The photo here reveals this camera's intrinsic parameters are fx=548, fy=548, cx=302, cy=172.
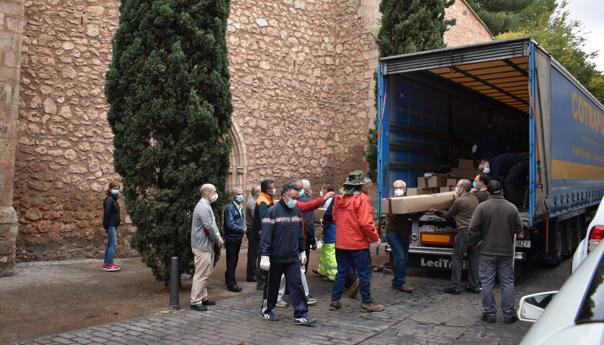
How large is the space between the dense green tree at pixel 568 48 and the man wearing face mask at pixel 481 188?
1780 centimetres

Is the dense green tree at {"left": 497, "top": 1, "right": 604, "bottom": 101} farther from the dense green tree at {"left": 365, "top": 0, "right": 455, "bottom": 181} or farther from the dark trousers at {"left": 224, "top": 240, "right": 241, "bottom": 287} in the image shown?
the dark trousers at {"left": 224, "top": 240, "right": 241, "bottom": 287}

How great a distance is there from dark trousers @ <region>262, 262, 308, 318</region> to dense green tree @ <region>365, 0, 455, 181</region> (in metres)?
5.87

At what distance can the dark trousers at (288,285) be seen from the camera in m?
6.05

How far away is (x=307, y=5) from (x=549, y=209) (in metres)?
9.19

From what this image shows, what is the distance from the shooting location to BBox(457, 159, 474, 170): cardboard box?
10364mm

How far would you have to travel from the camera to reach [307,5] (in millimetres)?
14914

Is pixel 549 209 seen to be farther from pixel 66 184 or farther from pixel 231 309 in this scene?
pixel 66 184

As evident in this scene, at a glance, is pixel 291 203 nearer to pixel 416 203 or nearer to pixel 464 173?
pixel 416 203

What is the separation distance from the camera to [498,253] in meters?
6.27

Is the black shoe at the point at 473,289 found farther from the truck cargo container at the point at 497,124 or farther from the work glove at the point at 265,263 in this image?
the work glove at the point at 265,263

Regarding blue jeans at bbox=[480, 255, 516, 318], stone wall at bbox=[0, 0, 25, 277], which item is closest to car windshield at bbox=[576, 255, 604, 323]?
blue jeans at bbox=[480, 255, 516, 318]

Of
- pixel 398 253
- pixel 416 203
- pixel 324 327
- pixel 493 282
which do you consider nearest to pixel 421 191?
pixel 416 203

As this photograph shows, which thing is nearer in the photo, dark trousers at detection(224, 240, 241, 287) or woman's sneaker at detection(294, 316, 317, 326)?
woman's sneaker at detection(294, 316, 317, 326)

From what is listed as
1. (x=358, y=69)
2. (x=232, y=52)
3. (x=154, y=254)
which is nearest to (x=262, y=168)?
(x=232, y=52)
